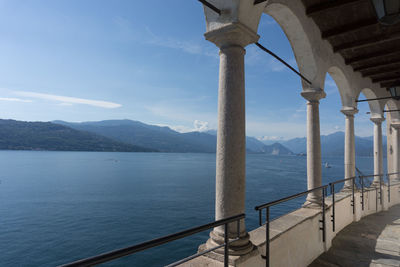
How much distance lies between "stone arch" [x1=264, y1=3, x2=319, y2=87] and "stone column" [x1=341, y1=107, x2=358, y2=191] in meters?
3.42

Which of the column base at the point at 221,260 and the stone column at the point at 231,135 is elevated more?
the stone column at the point at 231,135

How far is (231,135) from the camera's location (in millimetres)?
2961

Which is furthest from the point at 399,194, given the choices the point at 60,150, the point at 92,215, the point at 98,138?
the point at 98,138

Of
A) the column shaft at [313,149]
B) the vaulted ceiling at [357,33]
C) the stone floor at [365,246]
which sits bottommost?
the stone floor at [365,246]

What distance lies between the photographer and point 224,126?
118 inches

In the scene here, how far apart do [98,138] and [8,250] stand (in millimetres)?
189750

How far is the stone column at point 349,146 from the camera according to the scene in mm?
8047

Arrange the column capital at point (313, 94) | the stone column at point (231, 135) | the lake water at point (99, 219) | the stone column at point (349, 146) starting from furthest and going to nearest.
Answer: the lake water at point (99, 219) < the stone column at point (349, 146) < the column capital at point (313, 94) < the stone column at point (231, 135)

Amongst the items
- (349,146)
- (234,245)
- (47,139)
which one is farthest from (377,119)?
(47,139)

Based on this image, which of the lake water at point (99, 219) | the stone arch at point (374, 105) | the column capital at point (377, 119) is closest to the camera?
the stone arch at point (374, 105)

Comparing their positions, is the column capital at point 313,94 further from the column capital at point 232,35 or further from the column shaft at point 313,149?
the column capital at point 232,35

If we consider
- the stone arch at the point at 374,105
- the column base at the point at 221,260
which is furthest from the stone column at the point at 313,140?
the stone arch at the point at 374,105

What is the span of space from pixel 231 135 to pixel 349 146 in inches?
281

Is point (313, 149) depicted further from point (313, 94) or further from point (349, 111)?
point (349, 111)
